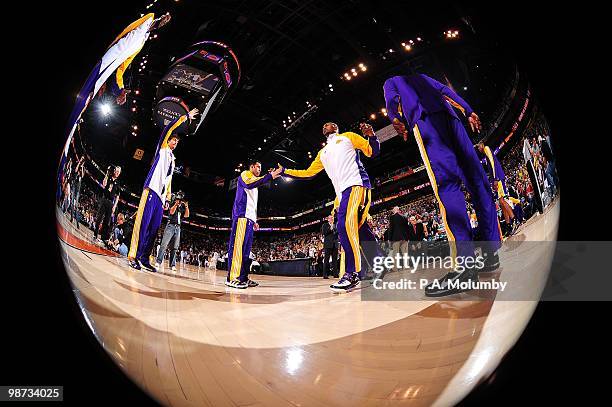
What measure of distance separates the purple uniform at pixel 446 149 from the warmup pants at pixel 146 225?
857 mm

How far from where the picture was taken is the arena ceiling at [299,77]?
126cm

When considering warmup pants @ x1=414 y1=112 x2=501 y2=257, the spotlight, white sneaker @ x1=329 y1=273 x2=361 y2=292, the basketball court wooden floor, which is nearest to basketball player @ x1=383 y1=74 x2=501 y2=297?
warmup pants @ x1=414 y1=112 x2=501 y2=257

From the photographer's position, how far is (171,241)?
4.48 ft

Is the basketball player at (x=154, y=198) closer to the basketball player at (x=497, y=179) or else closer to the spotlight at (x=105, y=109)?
the spotlight at (x=105, y=109)

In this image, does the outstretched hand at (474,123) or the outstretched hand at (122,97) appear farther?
the outstretched hand at (122,97)

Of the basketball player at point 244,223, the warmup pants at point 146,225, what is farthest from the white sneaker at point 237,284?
the warmup pants at point 146,225

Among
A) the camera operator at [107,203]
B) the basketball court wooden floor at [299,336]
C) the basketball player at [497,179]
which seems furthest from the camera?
the camera operator at [107,203]

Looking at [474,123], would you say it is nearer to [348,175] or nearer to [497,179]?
[497,179]

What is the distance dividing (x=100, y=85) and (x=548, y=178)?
6.75ft

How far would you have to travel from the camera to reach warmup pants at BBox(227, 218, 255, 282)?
50.2 inches

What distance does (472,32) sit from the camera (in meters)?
1.56

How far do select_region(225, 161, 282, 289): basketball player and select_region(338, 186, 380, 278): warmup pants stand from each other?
246 millimetres

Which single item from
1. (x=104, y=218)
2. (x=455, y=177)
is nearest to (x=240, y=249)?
(x=104, y=218)

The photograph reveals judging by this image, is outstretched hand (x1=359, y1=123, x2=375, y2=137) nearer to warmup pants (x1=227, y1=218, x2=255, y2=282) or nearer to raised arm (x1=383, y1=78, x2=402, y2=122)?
raised arm (x1=383, y1=78, x2=402, y2=122)
